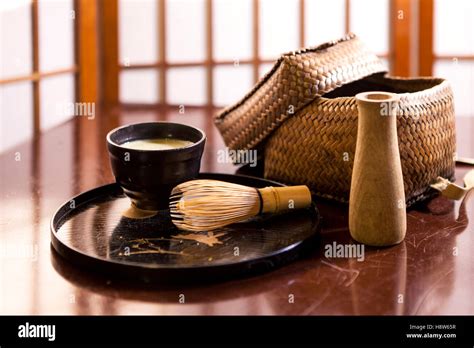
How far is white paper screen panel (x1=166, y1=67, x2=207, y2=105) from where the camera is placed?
2.14 meters

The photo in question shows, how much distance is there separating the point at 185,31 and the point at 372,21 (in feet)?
1.79

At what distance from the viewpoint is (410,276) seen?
0.93 metres

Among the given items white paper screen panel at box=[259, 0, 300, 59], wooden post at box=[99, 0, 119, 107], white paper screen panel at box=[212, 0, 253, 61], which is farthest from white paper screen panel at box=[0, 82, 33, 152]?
white paper screen panel at box=[259, 0, 300, 59]

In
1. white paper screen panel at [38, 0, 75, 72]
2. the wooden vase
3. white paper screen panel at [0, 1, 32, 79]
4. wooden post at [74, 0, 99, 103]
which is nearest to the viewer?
the wooden vase

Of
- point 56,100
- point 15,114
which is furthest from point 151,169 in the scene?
point 56,100

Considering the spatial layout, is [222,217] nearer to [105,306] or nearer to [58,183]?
[105,306]

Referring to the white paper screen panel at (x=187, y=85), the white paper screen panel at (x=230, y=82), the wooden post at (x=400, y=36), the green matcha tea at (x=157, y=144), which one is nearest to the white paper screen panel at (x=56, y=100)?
the white paper screen panel at (x=187, y=85)

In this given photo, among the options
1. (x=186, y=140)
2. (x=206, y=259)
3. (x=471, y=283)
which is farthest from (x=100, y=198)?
(x=471, y=283)

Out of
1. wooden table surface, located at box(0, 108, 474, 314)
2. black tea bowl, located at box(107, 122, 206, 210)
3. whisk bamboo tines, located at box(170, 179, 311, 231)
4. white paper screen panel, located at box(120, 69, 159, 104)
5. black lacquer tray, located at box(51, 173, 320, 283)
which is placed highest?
white paper screen panel, located at box(120, 69, 159, 104)

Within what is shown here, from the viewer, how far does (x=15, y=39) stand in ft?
5.76

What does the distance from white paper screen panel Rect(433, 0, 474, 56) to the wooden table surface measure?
3.36 feet

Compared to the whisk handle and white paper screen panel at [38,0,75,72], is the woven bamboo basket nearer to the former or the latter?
the whisk handle
